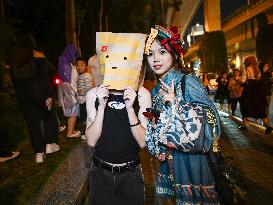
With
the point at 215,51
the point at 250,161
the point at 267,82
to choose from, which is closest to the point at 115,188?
the point at 250,161

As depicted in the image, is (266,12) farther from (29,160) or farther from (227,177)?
(227,177)

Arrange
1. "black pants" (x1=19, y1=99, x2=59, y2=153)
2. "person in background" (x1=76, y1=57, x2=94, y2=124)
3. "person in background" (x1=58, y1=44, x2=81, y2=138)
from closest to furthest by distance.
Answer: "black pants" (x1=19, y1=99, x2=59, y2=153) < "person in background" (x1=76, y1=57, x2=94, y2=124) < "person in background" (x1=58, y1=44, x2=81, y2=138)

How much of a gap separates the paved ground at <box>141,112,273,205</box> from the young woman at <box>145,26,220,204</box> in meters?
0.86

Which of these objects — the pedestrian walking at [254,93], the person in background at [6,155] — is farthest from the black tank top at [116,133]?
the pedestrian walking at [254,93]

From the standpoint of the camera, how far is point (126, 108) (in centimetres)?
296

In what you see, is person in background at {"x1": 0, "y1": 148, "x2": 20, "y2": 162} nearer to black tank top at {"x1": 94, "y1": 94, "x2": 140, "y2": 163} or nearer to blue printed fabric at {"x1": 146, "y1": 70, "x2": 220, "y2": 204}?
black tank top at {"x1": 94, "y1": 94, "x2": 140, "y2": 163}

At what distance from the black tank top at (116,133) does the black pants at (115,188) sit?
0.12 meters

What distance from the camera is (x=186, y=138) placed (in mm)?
2754

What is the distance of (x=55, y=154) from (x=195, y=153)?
5260mm

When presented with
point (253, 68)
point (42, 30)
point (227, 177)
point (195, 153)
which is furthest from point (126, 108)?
point (42, 30)

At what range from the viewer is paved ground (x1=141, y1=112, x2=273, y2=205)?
548 cm

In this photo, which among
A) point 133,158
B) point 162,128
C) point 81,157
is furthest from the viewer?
point 81,157

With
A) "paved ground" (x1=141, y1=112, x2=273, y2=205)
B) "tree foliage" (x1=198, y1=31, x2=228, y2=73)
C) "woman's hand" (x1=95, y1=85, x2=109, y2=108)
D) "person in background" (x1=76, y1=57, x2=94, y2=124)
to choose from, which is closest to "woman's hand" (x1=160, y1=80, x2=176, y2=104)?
"woman's hand" (x1=95, y1=85, x2=109, y2=108)

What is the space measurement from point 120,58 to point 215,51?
3664cm
